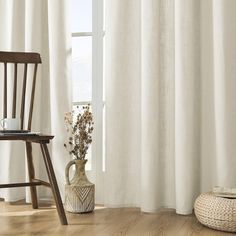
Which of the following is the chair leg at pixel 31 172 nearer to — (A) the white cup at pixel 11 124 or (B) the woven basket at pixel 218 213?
(A) the white cup at pixel 11 124

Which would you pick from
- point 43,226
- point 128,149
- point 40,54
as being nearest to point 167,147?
point 128,149

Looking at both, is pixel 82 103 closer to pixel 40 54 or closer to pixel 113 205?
pixel 40 54

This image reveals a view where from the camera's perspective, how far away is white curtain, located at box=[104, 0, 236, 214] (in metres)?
2.29

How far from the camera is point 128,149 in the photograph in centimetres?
250

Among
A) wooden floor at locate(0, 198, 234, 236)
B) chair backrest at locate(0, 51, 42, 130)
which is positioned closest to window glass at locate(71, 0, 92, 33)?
chair backrest at locate(0, 51, 42, 130)

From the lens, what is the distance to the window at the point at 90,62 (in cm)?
267

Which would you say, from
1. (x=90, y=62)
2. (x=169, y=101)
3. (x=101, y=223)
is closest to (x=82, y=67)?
(x=90, y=62)

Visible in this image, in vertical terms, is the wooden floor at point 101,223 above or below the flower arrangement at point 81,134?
below

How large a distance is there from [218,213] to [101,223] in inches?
22.6

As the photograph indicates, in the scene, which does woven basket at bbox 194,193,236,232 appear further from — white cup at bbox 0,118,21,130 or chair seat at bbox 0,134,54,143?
white cup at bbox 0,118,21,130

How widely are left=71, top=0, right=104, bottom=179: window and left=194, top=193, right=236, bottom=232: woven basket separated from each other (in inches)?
31.4

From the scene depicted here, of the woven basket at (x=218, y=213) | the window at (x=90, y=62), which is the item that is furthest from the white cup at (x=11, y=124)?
the woven basket at (x=218, y=213)

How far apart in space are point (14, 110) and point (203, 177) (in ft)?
3.73

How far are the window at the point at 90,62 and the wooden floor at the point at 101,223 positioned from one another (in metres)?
0.41
